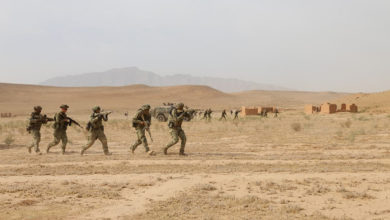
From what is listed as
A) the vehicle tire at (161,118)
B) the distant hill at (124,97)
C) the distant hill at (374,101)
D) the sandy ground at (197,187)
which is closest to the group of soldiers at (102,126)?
the sandy ground at (197,187)

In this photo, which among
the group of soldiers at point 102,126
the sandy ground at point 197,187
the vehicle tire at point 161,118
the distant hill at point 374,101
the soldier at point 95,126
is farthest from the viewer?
the distant hill at point 374,101

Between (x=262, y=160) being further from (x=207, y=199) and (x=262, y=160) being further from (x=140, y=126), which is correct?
(x=207, y=199)

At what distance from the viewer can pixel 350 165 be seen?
10.1m

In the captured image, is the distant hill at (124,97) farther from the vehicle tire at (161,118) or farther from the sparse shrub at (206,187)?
the sparse shrub at (206,187)

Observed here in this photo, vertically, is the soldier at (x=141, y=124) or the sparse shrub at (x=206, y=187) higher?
the soldier at (x=141, y=124)

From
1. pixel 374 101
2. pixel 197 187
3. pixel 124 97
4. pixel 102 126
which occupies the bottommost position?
pixel 197 187

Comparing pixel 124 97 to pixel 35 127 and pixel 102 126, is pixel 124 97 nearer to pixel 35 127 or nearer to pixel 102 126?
pixel 35 127

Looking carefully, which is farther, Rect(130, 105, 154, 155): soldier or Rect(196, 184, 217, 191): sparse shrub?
Rect(130, 105, 154, 155): soldier

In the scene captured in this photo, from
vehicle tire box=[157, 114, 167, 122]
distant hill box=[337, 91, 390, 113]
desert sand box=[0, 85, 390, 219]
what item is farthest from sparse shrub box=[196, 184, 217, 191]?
distant hill box=[337, 91, 390, 113]

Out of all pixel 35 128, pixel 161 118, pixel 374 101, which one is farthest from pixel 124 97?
pixel 35 128

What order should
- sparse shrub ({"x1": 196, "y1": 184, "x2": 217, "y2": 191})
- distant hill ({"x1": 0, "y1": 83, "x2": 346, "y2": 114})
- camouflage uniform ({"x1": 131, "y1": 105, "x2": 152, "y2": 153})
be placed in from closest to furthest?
sparse shrub ({"x1": 196, "y1": 184, "x2": 217, "y2": 191})
camouflage uniform ({"x1": 131, "y1": 105, "x2": 152, "y2": 153})
distant hill ({"x1": 0, "y1": 83, "x2": 346, "y2": 114})

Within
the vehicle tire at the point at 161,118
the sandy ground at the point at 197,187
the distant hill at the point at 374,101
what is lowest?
the sandy ground at the point at 197,187

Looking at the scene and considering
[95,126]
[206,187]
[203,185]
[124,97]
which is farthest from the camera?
[124,97]

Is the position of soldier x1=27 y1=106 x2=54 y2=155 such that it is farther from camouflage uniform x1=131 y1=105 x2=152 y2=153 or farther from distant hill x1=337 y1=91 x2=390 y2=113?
distant hill x1=337 y1=91 x2=390 y2=113
